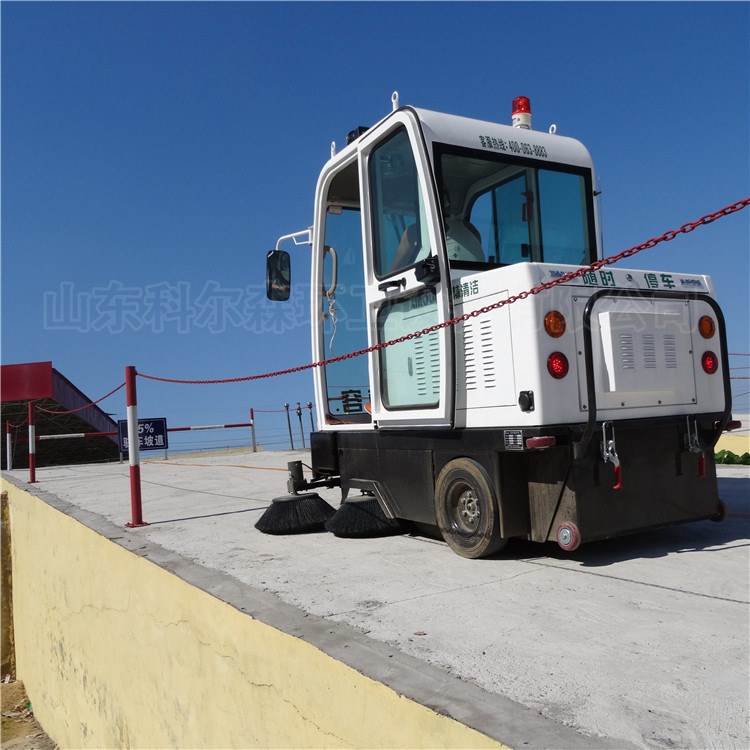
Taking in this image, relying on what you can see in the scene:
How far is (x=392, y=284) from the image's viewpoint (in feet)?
16.0

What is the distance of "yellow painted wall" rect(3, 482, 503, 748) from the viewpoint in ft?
7.89

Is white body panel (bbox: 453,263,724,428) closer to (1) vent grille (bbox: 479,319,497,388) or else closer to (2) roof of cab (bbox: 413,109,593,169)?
(1) vent grille (bbox: 479,319,497,388)

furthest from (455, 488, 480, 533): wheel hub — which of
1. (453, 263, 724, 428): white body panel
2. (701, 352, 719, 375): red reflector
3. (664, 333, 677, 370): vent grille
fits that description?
(701, 352, 719, 375): red reflector

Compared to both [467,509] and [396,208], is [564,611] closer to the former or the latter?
[467,509]

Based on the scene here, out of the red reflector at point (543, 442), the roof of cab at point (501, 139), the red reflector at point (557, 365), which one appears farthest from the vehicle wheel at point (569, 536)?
the roof of cab at point (501, 139)

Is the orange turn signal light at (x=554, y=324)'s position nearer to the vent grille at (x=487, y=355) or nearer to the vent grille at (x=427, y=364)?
the vent grille at (x=487, y=355)

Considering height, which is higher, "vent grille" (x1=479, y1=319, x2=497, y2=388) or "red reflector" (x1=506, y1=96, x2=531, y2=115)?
"red reflector" (x1=506, y1=96, x2=531, y2=115)

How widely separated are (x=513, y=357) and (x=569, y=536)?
39.4 inches

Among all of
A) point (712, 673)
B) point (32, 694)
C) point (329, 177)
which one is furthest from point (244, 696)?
point (32, 694)

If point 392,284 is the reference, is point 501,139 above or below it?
above

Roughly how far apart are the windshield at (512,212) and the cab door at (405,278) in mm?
259

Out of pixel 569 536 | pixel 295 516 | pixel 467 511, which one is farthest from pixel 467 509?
pixel 295 516

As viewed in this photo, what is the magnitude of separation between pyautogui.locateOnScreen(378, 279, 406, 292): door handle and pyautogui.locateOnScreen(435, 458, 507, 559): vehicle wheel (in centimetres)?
123

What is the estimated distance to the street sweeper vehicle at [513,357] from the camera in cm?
393
